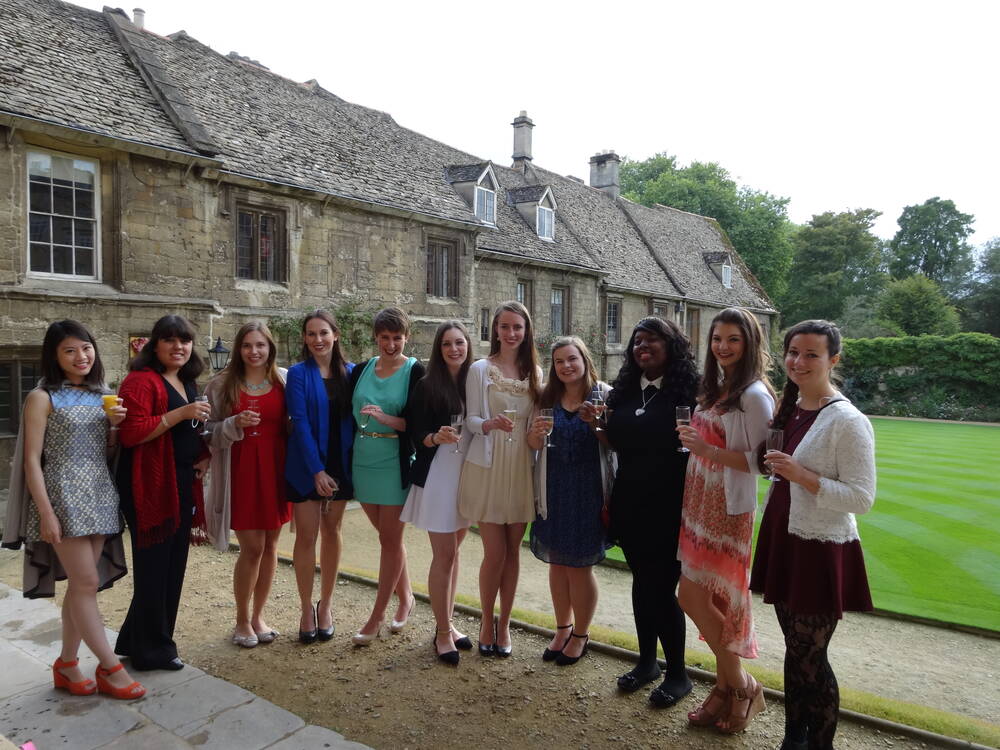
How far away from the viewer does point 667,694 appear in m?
3.95

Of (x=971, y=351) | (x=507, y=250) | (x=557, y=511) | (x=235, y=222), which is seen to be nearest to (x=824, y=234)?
(x=971, y=351)

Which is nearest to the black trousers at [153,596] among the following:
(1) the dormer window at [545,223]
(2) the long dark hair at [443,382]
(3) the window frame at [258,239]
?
(2) the long dark hair at [443,382]

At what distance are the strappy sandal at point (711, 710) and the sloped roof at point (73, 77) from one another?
10595 mm

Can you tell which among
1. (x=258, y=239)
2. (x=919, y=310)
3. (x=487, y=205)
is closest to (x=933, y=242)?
(x=919, y=310)

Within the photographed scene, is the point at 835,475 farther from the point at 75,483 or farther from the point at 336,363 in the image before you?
the point at 75,483

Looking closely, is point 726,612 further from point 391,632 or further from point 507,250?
point 507,250

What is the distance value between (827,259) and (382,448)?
5511 cm

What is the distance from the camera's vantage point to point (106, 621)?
5.41m

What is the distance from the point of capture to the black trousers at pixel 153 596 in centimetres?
420

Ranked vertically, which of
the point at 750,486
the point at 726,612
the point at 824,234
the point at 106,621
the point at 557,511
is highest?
the point at 824,234

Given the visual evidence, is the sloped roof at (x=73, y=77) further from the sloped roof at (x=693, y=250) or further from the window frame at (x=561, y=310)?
the sloped roof at (x=693, y=250)

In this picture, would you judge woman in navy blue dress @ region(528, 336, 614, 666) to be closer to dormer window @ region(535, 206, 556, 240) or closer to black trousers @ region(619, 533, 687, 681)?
black trousers @ region(619, 533, 687, 681)

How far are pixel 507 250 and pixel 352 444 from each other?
48.3 feet

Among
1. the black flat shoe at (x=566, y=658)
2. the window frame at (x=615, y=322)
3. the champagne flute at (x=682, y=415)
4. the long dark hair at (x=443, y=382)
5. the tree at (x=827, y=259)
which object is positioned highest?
the tree at (x=827, y=259)
